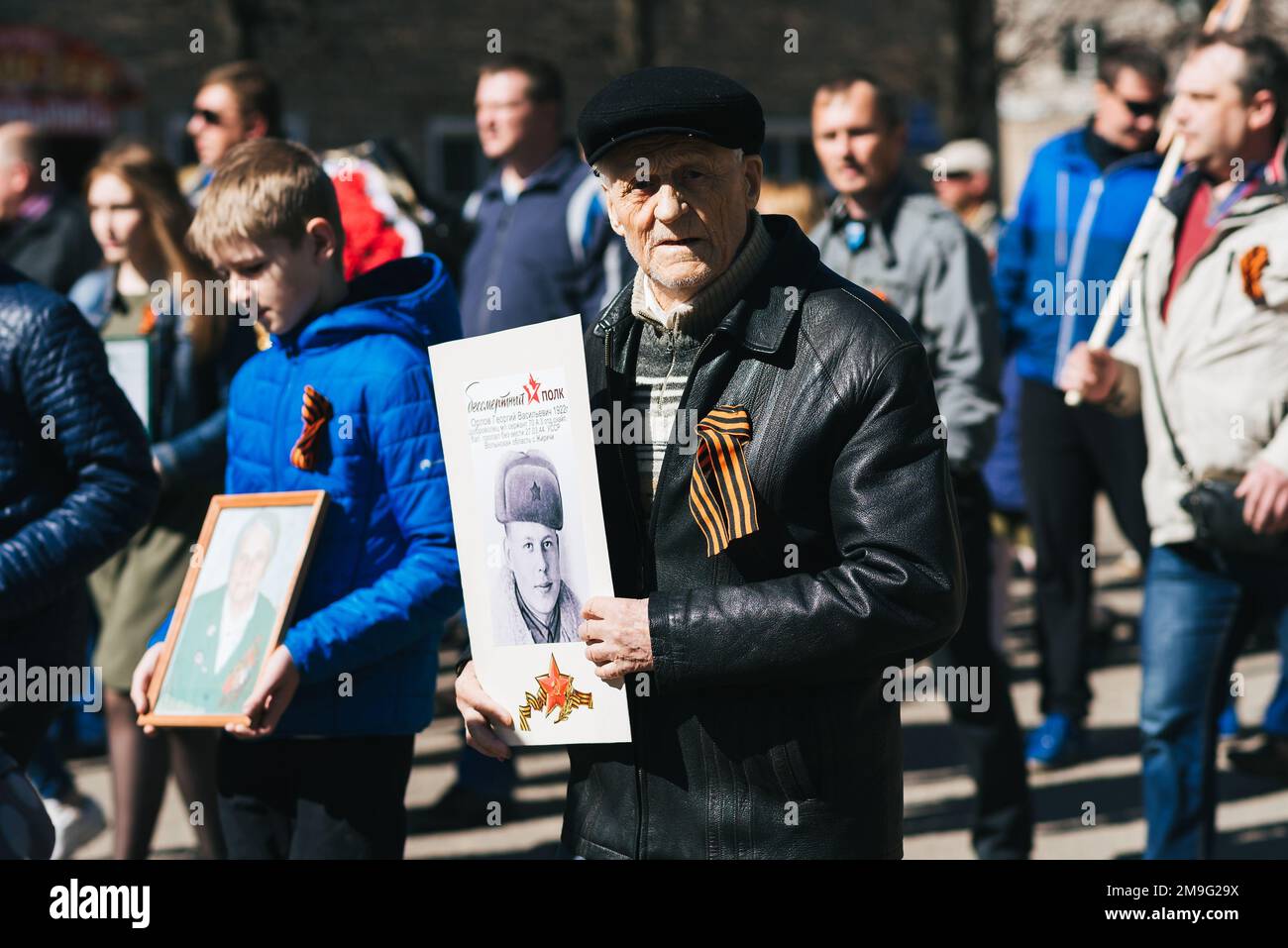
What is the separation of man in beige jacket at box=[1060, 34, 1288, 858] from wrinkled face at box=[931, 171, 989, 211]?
5385 millimetres

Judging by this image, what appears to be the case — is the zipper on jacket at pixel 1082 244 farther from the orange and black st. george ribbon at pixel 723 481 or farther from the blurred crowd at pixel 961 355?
the orange and black st. george ribbon at pixel 723 481

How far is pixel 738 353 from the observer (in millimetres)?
2703

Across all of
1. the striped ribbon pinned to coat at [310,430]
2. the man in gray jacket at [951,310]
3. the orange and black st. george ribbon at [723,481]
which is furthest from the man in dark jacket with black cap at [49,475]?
the man in gray jacket at [951,310]

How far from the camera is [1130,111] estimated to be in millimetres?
6832

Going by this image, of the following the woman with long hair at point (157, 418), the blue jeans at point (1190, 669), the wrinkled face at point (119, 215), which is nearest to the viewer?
the blue jeans at point (1190, 669)

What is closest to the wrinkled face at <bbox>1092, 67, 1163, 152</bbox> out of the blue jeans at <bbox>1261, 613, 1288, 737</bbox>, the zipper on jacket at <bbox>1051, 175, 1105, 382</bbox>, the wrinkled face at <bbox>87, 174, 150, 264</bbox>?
the zipper on jacket at <bbox>1051, 175, 1105, 382</bbox>

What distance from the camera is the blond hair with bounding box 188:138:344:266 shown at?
137 inches

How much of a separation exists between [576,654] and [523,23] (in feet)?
65.8

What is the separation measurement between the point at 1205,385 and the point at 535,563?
245cm

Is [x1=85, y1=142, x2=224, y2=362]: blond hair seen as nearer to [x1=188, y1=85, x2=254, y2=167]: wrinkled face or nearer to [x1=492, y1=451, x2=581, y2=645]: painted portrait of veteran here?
[x1=188, y1=85, x2=254, y2=167]: wrinkled face

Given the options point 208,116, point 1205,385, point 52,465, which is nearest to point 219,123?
point 208,116

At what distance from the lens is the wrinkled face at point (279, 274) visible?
3525mm

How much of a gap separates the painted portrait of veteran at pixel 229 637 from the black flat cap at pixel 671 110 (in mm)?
1157
